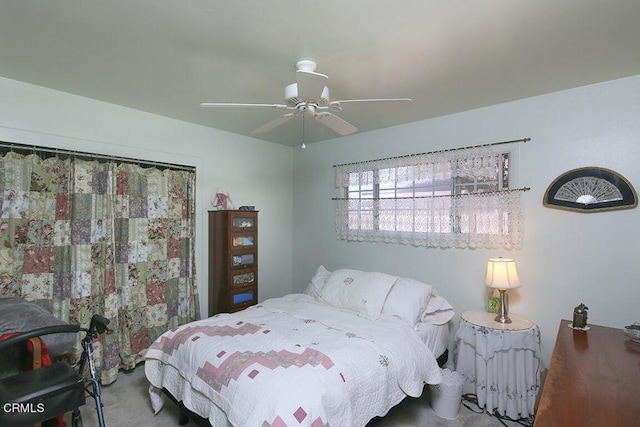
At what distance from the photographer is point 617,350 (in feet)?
5.67

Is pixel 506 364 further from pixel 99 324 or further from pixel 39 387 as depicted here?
pixel 39 387

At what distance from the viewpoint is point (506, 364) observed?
2.40 metres

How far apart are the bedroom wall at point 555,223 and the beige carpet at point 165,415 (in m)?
0.92

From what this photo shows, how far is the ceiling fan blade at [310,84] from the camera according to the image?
1.66m

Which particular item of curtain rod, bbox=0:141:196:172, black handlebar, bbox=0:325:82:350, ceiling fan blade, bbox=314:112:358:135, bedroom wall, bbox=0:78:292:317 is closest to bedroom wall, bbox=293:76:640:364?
ceiling fan blade, bbox=314:112:358:135

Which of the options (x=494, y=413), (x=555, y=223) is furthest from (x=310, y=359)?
(x=555, y=223)

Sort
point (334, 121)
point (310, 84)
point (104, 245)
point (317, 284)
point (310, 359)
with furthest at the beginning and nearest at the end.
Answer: point (317, 284) → point (104, 245) → point (334, 121) → point (310, 359) → point (310, 84)

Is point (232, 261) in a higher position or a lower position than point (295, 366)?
higher

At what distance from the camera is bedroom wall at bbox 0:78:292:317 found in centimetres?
259

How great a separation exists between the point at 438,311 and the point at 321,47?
244 cm

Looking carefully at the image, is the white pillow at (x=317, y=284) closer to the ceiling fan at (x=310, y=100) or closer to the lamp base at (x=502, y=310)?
the lamp base at (x=502, y=310)

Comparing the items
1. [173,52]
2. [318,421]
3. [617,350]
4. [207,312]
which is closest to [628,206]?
[617,350]

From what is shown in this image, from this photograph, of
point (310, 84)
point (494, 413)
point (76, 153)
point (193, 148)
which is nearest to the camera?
point (310, 84)

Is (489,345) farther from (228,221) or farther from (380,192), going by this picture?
(228,221)
